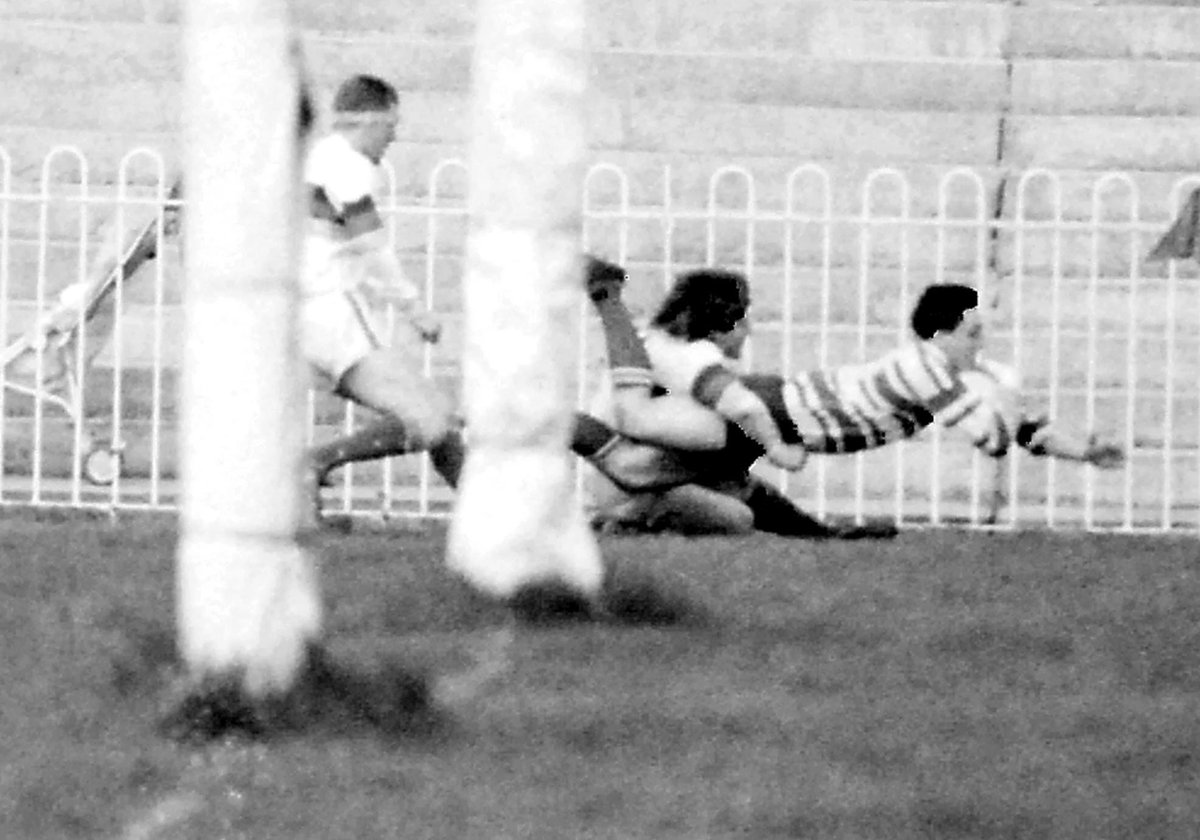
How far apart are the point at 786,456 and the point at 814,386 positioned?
1.62 ft

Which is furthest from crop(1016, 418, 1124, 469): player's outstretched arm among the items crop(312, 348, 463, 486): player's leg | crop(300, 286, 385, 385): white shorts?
crop(300, 286, 385, 385): white shorts

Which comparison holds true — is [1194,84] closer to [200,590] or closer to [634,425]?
[634,425]

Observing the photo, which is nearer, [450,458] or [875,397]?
[450,458]

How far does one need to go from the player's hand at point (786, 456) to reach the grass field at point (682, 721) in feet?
5.90

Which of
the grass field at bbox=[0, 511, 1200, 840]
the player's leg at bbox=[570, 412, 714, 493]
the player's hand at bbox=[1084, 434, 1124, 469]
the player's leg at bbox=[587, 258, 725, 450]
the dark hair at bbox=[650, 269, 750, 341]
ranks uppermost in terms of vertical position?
the dark hair at bbox=[650, 269, 750, 341]

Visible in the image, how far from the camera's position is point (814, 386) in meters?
11.7

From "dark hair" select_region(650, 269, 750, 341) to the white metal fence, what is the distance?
125 centimetres

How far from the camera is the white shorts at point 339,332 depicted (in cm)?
1069

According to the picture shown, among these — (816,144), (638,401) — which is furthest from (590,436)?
(816,144)

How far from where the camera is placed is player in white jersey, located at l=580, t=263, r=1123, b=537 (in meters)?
11.4

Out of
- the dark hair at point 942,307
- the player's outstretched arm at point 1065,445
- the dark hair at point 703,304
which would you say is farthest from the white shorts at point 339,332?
the player's outstretched arm at point 1065,445

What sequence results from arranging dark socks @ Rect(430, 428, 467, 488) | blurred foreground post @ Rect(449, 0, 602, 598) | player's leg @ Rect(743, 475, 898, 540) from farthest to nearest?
player's leg @ Rect(743, 475, 898, 540), dark socks @ Rect(430, 428, 467, 488), blurred foreground post @ Rect(449, 0, 602, 598)

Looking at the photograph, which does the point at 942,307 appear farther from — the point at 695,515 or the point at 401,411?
the point at 401,411

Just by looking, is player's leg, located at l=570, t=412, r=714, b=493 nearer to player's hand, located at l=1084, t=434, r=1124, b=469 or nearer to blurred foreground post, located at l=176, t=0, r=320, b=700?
player's hand, located at l=1084, t=434, r=1124, b=469
